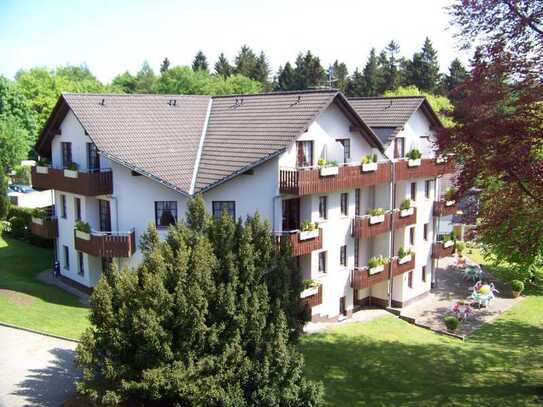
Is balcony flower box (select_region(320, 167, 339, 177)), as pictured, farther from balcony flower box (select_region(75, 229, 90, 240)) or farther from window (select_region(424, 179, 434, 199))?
balcony flower box (select_region(75, 229, 90, 240))

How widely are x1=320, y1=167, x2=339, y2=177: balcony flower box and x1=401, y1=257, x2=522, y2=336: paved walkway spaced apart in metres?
11.4

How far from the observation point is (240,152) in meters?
28.1

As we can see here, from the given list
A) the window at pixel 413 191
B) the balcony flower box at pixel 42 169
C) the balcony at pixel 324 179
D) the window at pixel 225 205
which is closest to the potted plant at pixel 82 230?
the balcony flower box at pixel 42 169

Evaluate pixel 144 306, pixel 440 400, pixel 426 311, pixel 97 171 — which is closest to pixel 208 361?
pixel 144 306

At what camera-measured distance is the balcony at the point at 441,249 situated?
126ft

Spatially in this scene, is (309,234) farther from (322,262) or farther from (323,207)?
(322,262)

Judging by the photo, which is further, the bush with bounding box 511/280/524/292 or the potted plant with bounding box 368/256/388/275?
the bush with bounding box 511/280/524/292

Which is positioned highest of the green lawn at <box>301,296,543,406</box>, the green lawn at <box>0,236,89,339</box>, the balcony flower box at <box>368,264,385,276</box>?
the balcony flower box at <box>368,264,385,276</box>

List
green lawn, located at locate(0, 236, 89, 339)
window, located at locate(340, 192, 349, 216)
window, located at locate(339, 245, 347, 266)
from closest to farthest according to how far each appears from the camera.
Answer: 1. green lawn, located at locate(0, 236, 89, 339)
2. window, located at locate(340, 192, 349, 216)
3. window, located at locate(339, 245, 347, 266)

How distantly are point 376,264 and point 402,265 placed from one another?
2.78m

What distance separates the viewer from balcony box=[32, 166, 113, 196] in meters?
28.0

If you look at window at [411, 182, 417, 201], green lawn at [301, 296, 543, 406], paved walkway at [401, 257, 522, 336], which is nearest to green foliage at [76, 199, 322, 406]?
green lawn at [301, 296, 543, 406]

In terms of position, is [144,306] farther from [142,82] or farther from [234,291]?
[142,82]

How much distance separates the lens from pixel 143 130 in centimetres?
3017
